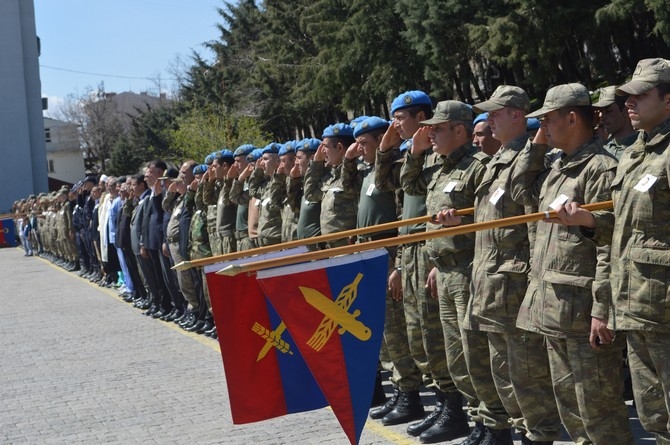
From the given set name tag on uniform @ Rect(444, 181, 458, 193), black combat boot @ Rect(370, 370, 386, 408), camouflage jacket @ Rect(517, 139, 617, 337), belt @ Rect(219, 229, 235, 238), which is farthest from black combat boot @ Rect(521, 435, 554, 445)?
belt @ Rect(219, 229, 235, 238)

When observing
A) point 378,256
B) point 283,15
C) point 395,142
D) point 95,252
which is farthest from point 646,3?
point 283,15

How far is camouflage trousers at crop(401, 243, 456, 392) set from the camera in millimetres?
6559

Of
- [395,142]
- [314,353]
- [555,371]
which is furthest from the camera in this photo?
[395,142]

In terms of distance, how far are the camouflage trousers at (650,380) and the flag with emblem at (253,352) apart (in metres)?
2.11

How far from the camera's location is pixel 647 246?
416 centimetres

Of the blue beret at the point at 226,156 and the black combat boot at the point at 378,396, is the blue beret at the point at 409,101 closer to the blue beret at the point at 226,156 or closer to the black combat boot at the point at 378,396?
the black combat boot at the point at 378,396

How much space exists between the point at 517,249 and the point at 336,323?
1.10 m

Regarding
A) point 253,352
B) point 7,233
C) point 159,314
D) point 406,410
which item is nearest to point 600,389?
point 253,352

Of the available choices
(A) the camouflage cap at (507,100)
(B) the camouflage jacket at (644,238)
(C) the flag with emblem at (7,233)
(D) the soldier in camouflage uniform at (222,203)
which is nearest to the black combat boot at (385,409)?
(A) the camouflage cap at (507,100)

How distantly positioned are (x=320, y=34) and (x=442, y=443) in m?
32.2

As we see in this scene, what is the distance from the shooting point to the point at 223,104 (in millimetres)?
50938

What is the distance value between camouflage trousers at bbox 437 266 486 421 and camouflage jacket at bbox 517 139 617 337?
1.01 m

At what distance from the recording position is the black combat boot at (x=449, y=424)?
6.28m

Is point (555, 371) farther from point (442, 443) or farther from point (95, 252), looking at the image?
point (95, 252)
